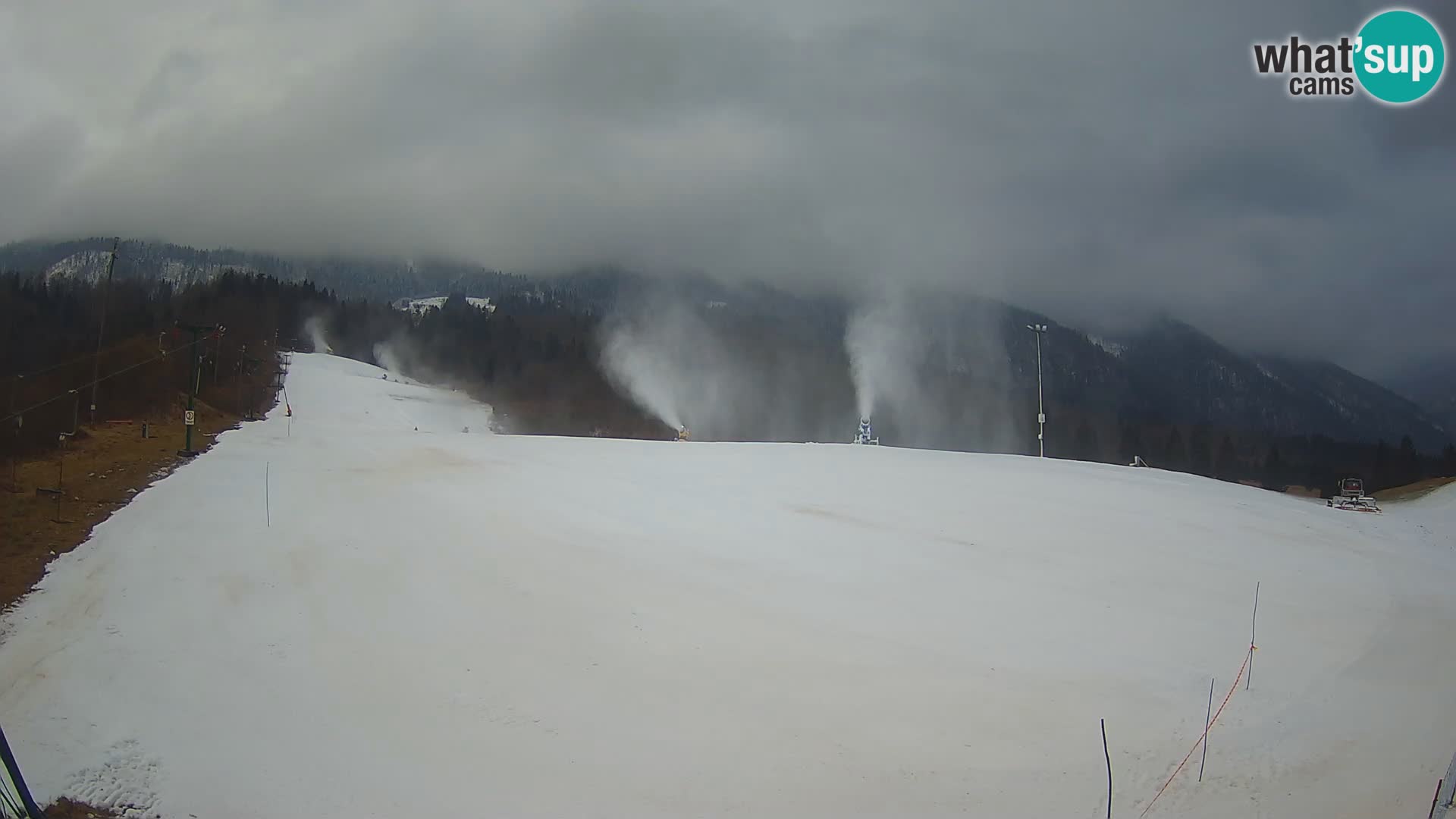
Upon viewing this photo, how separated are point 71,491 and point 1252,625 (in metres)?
25.9

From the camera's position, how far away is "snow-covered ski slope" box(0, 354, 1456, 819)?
9.69 metres

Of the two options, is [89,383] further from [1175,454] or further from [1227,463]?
[1227,463]

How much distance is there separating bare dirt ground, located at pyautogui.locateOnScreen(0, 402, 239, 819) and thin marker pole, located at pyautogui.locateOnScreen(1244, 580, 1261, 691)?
15.1 metres

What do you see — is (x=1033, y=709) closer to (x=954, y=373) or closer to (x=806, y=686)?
(x=806, y=686)

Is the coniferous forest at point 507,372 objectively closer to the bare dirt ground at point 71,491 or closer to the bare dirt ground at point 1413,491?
the bare dirt ground at point 71,491

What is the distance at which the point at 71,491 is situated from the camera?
19.9 meters

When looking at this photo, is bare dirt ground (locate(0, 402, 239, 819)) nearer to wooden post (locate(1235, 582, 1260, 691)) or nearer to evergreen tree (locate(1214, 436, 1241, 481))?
wooden post (locate(1235, 582, 1260, 691))

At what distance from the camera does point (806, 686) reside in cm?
1210

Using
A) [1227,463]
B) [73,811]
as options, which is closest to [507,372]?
[1227,463]

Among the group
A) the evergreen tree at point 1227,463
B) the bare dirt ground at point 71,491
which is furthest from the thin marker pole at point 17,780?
the evergreen tree at point 1227,463

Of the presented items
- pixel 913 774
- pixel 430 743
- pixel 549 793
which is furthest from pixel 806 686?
pixel 430 743

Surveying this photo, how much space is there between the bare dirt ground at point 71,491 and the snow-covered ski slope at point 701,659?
20.7 inches

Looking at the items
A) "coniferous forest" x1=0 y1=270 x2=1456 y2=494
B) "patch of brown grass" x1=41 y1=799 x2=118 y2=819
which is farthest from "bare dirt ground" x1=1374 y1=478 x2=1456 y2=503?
"patch of brown grass" x1=41 y1=799 x2=118 y2=819

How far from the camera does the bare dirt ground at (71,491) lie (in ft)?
45.8
